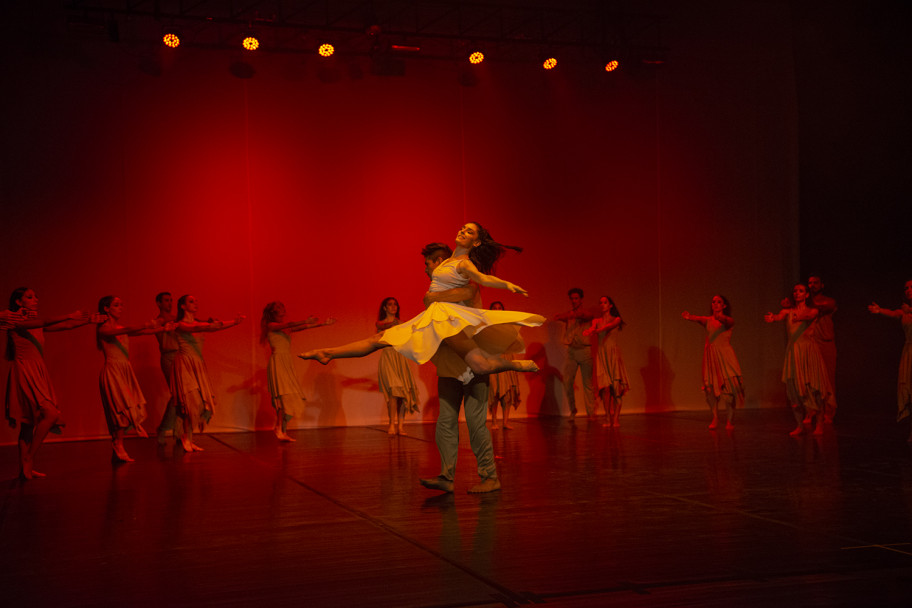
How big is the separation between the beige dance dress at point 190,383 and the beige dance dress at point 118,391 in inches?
17.7

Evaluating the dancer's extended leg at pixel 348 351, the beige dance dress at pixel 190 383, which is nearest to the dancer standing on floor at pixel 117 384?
the beige dance dress at pixel 190 383

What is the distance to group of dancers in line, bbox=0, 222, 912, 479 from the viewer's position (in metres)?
5.02

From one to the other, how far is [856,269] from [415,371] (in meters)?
5.63

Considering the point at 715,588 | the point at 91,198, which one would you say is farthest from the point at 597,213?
the point at 715,588

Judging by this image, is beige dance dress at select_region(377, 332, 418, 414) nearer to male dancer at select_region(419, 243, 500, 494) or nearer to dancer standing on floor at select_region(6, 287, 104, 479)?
dancer standing on floor at select_region(6, 287, 104, 479)

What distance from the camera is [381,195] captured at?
1059 centimetres

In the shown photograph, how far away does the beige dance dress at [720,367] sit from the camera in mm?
9031

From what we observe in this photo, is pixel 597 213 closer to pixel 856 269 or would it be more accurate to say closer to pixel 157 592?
pixel 856 269

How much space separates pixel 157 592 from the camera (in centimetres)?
324

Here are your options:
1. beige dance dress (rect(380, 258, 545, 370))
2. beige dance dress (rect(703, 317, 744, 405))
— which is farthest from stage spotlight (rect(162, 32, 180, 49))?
beige dance dress (rect(703, 317, 744, 405))

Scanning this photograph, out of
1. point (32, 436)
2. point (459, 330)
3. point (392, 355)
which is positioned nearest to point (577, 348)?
point (392, 355)

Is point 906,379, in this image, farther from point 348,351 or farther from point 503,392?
point 348,351

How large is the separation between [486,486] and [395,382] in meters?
4.21

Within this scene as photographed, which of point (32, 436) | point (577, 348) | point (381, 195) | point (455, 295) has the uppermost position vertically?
point (381, 195)
